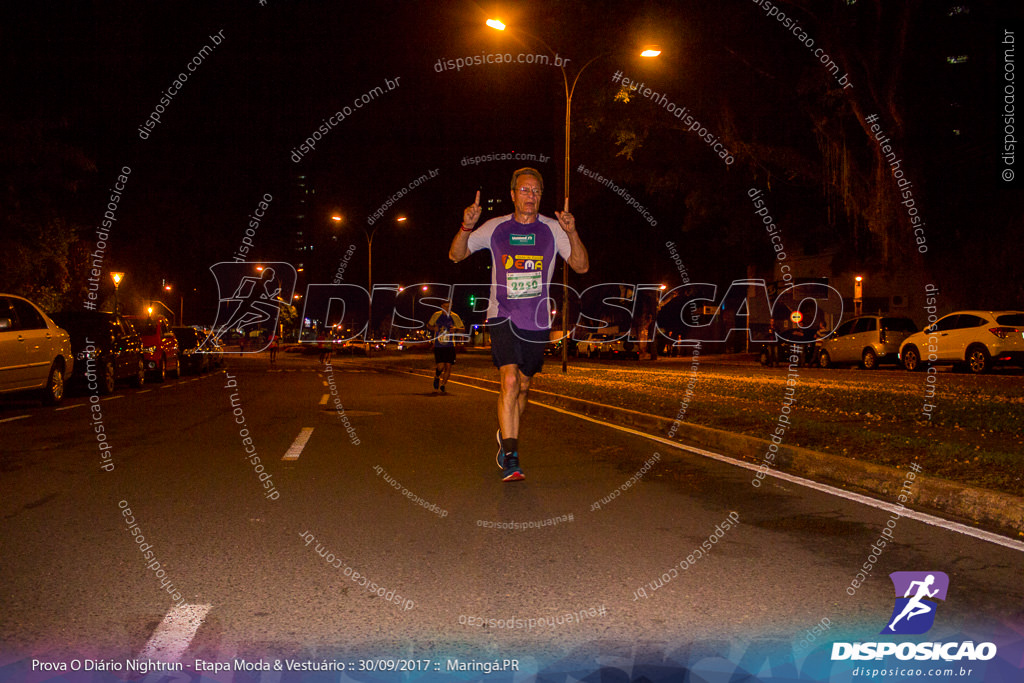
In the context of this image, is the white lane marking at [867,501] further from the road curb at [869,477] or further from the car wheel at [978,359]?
the car wheel at [978,359]

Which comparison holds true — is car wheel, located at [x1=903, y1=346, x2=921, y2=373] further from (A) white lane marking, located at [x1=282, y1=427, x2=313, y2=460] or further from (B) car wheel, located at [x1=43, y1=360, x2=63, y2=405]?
(B) car wheel, located at [x1=43, y1=360, x2=63, y2=405]

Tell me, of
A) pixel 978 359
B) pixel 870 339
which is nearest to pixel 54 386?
pixel 978 359

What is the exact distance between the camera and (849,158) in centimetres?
2061

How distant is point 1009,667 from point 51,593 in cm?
433

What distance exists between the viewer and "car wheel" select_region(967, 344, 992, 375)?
2075 centimetres

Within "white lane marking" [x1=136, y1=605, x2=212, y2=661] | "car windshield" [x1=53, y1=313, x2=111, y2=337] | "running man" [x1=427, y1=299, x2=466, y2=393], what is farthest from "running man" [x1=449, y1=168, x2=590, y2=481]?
"car windshield" [x1=53, y1=313, x2=111, y2=337]

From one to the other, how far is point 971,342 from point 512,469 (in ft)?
61.2

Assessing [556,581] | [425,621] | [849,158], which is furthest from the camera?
[849,158]

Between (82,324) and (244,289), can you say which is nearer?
(82,324)

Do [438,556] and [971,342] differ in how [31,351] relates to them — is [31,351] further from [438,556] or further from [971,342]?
[971,342]

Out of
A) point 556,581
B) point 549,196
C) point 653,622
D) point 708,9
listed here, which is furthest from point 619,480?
point 549,196

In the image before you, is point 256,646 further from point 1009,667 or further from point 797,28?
point 797,28

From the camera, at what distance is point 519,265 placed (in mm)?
6738

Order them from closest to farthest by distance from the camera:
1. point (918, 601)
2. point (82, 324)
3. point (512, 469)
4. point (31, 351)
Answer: point (918, 601) → point (512, 469) → point (31, 351) → point (82, 324)
